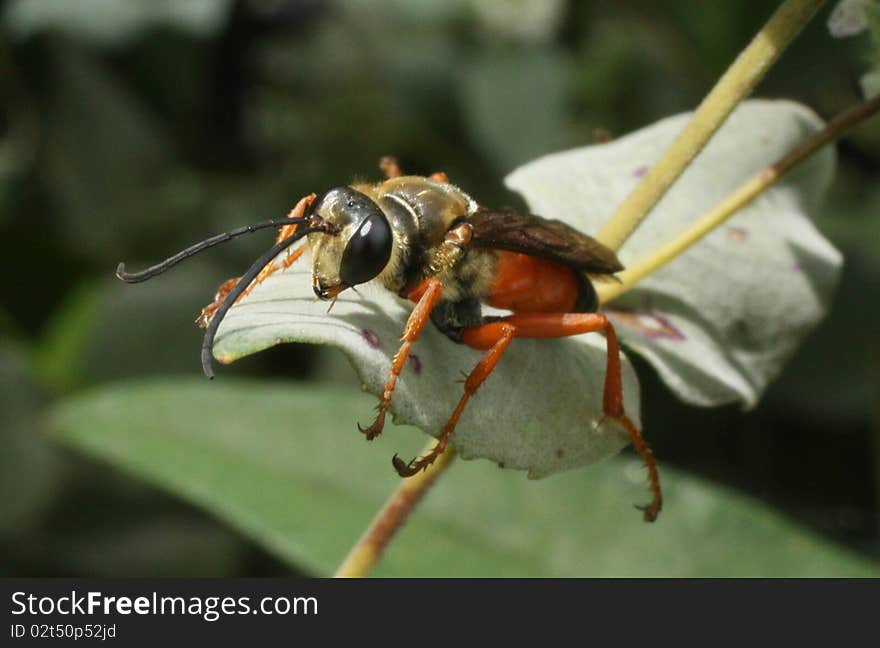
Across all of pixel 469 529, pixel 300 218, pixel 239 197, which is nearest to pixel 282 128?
pixel 239 197

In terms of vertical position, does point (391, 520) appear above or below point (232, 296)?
below

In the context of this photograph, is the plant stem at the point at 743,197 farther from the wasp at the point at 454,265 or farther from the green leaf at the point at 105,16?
the green leaf at the point at 105,16

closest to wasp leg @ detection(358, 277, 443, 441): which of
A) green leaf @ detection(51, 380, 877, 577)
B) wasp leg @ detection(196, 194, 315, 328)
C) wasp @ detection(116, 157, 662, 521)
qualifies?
wasp @ detection(116, 157, 662, 521)

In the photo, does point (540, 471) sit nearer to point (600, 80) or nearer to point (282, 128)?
point (600, 80)

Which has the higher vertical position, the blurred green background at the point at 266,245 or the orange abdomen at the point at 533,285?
the orange abdomen at the point at 533,285

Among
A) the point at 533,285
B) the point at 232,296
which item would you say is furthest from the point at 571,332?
the point at 232,296

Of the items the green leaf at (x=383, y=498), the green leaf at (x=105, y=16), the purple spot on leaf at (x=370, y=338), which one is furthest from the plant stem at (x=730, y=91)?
the green leaf at (x=105, y=16)

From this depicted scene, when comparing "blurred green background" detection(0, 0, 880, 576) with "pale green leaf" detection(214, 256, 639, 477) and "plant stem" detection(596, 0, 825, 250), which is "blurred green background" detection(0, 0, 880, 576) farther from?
"plant stem" detection(596, 0, 825, 250)

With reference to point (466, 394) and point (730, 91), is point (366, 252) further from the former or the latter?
point (730, 91)
